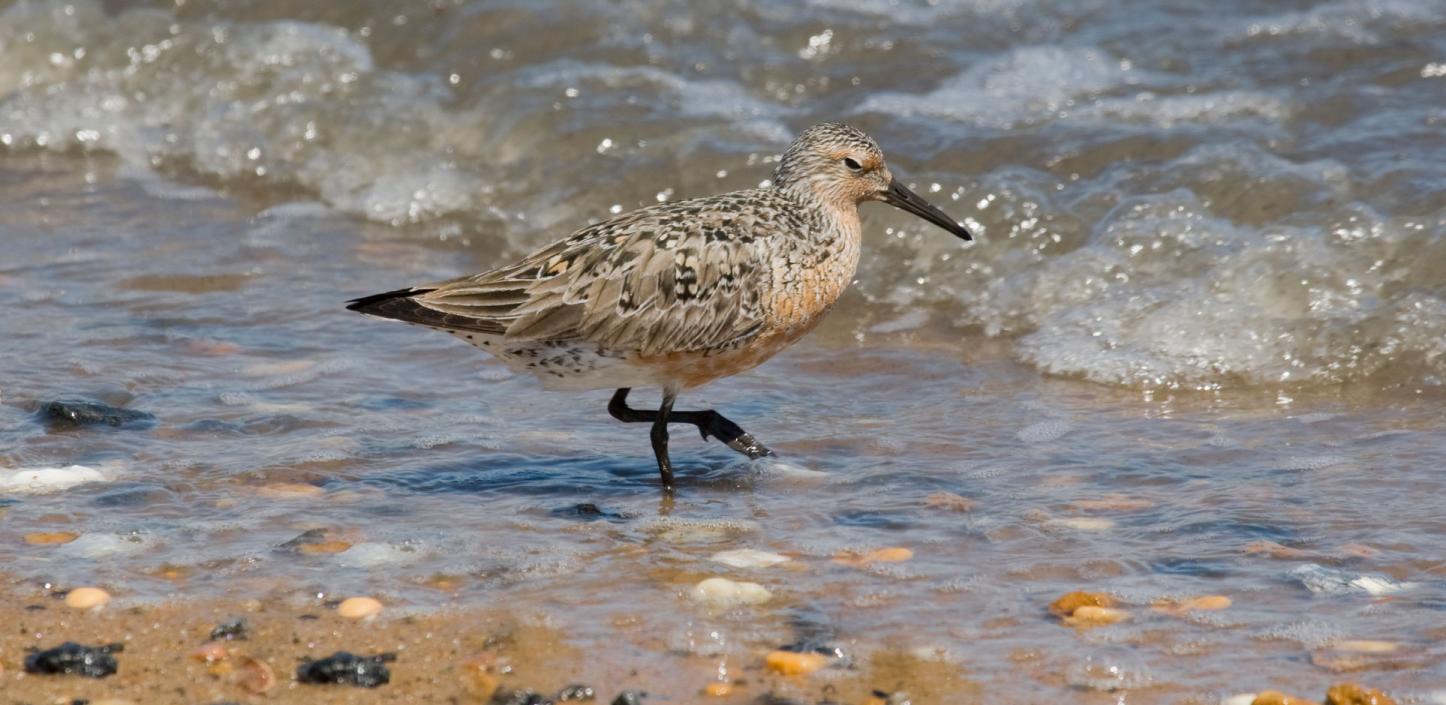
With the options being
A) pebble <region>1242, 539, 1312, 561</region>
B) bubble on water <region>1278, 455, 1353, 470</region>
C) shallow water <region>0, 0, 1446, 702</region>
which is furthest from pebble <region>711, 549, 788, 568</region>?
bubble on water <region>1278, 455, 1353, 470</region>

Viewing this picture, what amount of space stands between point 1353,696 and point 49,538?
4096mm

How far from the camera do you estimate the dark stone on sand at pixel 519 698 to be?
15.8 ft

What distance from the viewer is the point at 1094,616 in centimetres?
Result: 539

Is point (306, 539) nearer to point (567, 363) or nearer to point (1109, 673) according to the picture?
point (567, 363)

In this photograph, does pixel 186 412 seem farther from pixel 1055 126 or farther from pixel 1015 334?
pixel 1055 126

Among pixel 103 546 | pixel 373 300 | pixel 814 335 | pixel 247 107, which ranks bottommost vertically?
pixel 103 546

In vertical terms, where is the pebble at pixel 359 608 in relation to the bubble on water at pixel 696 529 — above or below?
below

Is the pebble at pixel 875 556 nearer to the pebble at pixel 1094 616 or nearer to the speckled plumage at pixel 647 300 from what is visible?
the pebble at pixel 1094 616

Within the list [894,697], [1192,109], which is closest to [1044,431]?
[894,697]

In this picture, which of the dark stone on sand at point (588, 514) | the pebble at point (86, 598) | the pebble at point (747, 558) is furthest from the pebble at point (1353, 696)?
the pebble at point (86, 598)

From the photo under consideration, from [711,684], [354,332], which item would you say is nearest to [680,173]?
[354,332]

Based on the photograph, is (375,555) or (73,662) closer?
(73,662)

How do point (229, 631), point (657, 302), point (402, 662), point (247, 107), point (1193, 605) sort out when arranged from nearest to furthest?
point (402, 662), point (229, 631), point (1193, 605), point (657, 302), point (247, 107)

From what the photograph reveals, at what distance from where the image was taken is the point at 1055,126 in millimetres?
11266
